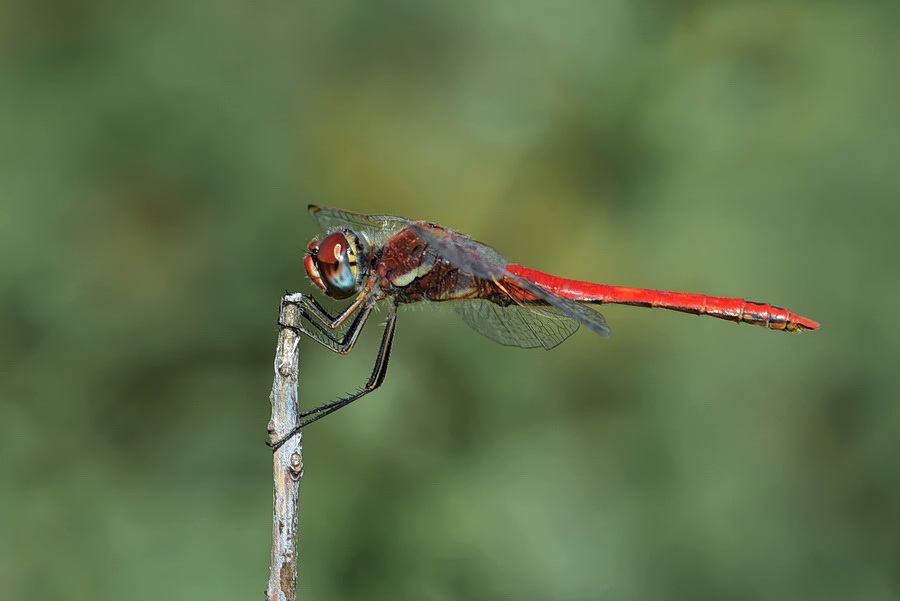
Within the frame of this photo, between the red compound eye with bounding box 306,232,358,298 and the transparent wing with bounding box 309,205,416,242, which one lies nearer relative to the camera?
the red compound eye with bounding box 306,232,358,298

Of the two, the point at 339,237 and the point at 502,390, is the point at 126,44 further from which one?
the point at 502,390

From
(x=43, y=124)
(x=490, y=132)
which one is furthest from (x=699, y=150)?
(x=43, y=124)

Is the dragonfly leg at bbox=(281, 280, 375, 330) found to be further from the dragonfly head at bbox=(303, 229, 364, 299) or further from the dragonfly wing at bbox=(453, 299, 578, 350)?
the dragonfly wing at bbox=(453, 299, 578, 350)

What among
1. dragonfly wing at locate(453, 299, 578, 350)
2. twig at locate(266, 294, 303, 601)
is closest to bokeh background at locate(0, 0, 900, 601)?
dragonfly wing at locate(453, 299, 578, 350)

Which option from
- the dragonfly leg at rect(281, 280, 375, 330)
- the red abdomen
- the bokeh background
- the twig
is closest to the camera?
the twig

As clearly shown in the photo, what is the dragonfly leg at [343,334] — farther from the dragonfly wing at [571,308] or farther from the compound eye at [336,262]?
the dragonfly wing at [571,308]

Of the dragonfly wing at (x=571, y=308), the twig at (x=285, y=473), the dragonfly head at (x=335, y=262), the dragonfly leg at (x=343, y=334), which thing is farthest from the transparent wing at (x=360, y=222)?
the twig at (x=285, y=473)

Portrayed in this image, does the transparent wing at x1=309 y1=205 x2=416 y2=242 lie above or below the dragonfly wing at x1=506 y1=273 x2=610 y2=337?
above
